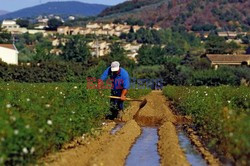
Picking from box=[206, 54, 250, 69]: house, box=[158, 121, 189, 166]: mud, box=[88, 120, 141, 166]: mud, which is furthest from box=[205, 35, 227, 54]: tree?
box=[88, 120, 141, 166]: mud

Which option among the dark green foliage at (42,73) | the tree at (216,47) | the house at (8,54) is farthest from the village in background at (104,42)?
the dark green foliage at (42,73)

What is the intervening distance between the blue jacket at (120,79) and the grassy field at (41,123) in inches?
60.5

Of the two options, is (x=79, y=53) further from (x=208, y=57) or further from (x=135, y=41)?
(x=135, y=41)

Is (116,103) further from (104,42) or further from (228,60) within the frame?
(104,42)

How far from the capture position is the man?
17547 millimetres

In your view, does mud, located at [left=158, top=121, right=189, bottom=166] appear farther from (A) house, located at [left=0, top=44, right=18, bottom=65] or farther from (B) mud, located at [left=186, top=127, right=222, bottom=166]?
(A) house, located at [left=0, top=44, right=18, bottom=65]

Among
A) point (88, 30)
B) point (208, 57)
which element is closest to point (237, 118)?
point (208, 57)

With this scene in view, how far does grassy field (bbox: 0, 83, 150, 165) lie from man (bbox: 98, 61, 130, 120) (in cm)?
134

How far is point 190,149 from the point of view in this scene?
13.6 meters

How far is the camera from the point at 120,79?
58.6 feet

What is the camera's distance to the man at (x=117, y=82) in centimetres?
1755

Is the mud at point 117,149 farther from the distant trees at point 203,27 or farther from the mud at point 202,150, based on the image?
the distant trees at point 203,27

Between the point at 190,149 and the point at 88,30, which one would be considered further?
the point at 88,30

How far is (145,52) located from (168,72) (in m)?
25.7
